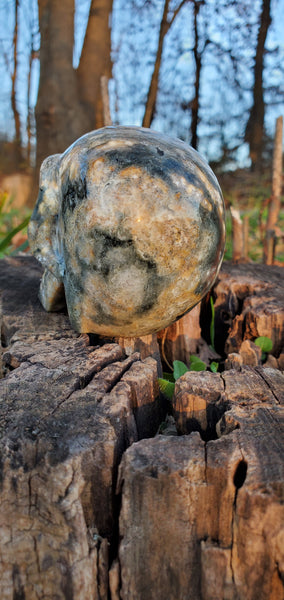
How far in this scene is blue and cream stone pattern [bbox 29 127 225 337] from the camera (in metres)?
1.15

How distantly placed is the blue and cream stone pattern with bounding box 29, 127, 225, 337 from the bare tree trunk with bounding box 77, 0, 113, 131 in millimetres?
5251

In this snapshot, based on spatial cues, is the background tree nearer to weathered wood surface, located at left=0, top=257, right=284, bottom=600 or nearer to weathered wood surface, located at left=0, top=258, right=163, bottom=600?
weathered wood surface, located at left=0, top=258, right=163, bottom=600

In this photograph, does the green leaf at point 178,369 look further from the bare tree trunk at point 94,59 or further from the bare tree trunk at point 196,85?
the bare tree trunk at point 196,85

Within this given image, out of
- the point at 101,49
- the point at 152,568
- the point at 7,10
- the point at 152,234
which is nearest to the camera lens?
the point at 152,568

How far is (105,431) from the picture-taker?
0.89 m

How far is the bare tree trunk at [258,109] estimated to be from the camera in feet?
20.9

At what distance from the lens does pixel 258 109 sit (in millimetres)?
6957

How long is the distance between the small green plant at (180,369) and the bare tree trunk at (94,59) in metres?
5.10

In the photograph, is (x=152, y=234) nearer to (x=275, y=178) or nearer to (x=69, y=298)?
(x=69, y=298)

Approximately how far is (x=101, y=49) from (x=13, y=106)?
632 cm

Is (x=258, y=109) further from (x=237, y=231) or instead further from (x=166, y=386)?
(x=166, y=386)

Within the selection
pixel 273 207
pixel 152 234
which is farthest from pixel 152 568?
pixel 273 207

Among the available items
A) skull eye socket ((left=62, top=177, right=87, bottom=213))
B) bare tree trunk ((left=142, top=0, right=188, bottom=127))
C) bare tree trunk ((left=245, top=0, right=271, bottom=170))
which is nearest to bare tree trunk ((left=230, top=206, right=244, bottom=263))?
skull eye socket ((left=62, top=177, right=87, bottom=213))

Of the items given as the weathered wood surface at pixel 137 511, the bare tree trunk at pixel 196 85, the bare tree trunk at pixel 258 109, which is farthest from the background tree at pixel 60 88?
the weathered wood surface at pixel 137 511
